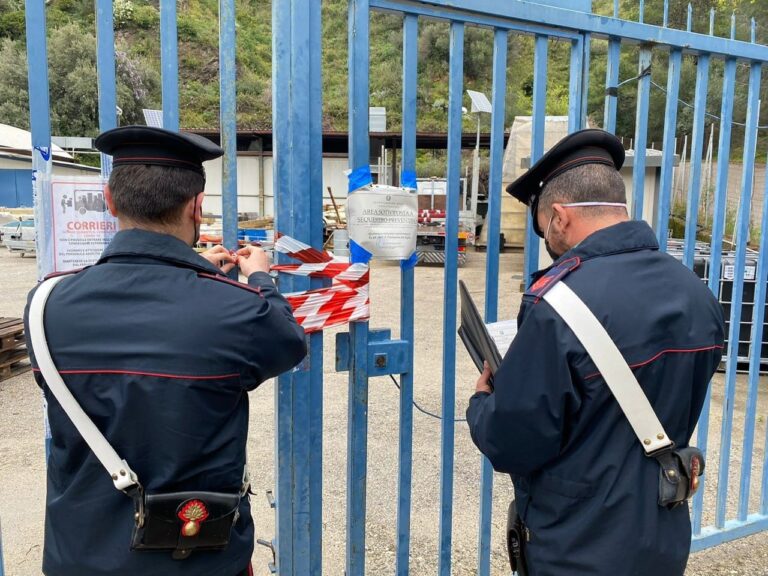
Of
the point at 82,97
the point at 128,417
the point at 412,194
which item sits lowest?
the point at 128,417

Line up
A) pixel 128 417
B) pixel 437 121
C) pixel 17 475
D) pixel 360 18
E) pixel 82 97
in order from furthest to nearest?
1. pixel 437 121
2. pixel 82 97
3. pixel 17 475
4. pixel 360 18
5. pixel 128 417

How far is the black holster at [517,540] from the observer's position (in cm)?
196

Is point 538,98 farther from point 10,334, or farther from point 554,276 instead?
point 10,334

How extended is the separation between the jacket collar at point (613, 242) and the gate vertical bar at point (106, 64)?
1.46 meters

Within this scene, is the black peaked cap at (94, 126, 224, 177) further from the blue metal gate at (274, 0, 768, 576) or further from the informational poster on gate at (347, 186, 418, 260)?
the informational poster on gate at (347, 186, 418, 260)

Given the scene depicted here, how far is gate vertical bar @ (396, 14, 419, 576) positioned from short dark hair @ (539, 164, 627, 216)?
0.61 metres

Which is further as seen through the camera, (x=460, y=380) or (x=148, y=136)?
(x=460, y=380)

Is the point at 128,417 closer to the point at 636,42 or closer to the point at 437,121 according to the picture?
the point at 636,42

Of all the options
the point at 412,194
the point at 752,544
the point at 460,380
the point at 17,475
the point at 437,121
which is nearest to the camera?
the point at 412,194

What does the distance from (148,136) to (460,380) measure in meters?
6.13

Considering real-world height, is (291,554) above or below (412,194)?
below

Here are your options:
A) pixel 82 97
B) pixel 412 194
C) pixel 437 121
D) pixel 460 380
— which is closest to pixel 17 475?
pixel 412 194

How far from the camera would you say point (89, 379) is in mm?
1510

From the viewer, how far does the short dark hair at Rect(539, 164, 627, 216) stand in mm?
1829
